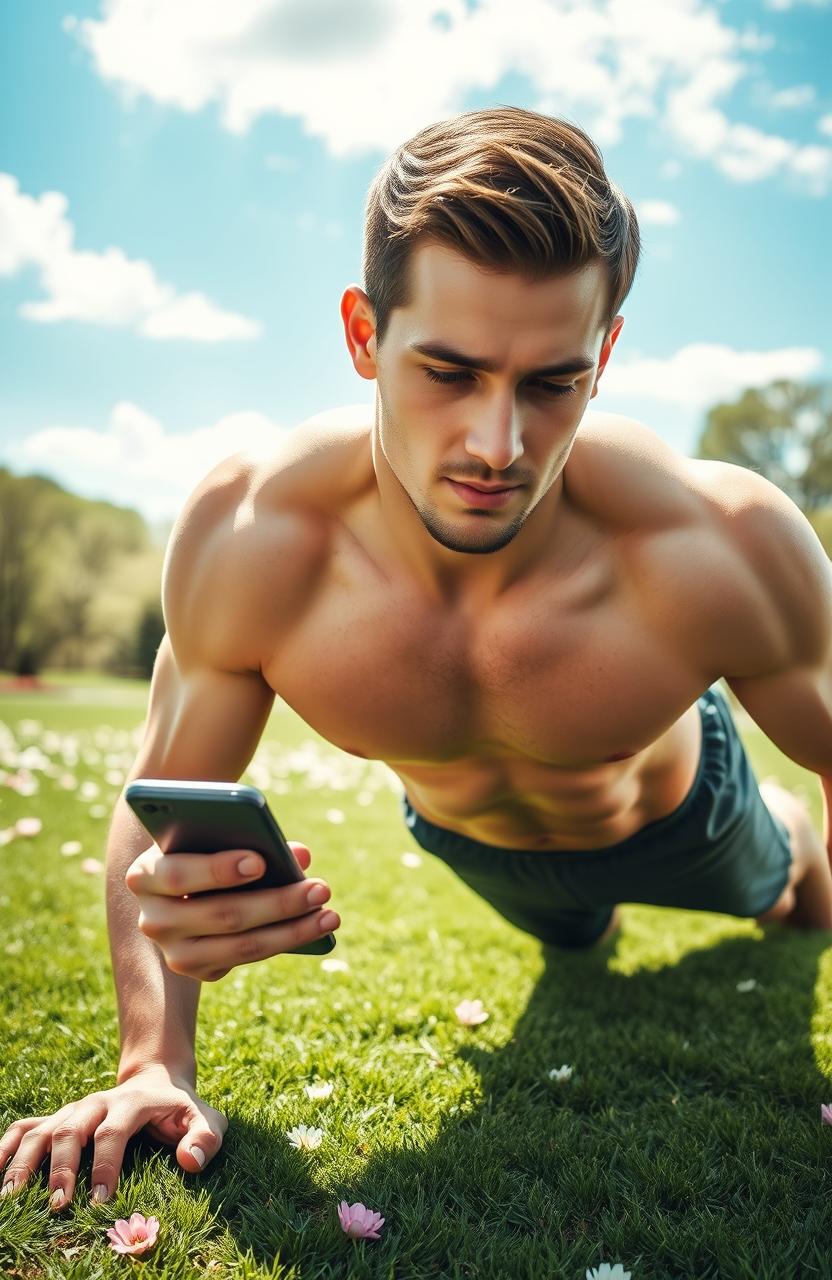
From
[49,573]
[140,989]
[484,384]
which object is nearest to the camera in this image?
[484,384]

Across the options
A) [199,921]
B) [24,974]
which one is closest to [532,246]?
[199,921]

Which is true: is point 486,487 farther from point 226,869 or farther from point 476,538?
point 226,869

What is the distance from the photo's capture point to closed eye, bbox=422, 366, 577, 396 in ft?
7.11

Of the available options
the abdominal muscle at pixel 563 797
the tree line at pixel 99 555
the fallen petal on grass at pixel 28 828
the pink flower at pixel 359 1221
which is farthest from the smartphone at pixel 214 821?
the tree line at pixel 99 555

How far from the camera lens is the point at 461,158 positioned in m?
2.32

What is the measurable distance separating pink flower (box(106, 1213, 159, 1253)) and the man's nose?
1.73 meters

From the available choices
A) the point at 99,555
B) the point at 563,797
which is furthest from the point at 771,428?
the point at 563,797

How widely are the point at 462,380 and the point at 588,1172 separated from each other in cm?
182

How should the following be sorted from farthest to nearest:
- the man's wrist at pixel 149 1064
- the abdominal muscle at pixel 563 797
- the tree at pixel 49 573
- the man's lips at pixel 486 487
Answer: the tree at pixel 49 573, the abdominal muscle at pixel 563 797, the man's wrist at pixel 149 1064, the man's lips at pixel 486 487

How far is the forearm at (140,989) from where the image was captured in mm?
2420

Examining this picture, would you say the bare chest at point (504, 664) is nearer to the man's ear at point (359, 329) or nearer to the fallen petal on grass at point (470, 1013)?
the man's ear at point (359, 329)

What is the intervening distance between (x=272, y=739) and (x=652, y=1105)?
434 inches

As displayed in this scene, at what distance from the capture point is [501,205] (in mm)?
2121

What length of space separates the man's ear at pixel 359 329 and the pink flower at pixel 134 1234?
2.02m
